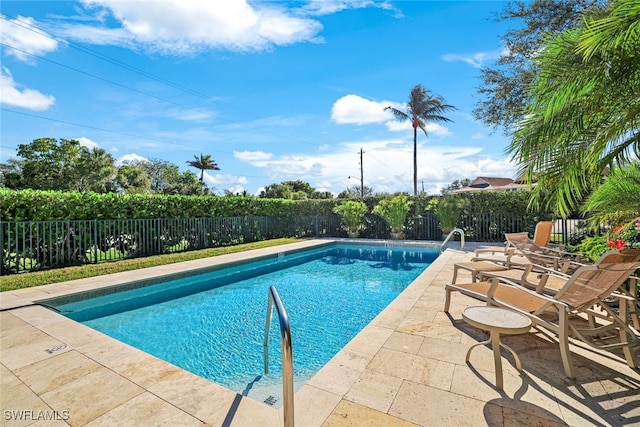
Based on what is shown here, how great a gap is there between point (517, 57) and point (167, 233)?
47.3 feet

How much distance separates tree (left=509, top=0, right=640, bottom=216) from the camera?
9.03 ft

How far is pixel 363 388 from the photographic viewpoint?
8.23 ft

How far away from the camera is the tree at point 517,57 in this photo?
10078 millimetres

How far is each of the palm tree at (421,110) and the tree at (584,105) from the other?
19.3 metres

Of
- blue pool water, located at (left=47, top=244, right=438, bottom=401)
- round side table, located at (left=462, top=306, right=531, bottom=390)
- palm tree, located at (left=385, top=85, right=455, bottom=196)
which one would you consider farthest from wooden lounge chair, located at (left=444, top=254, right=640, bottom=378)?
palm tree, located at (left=385, top=85, right=455, bottom=196)

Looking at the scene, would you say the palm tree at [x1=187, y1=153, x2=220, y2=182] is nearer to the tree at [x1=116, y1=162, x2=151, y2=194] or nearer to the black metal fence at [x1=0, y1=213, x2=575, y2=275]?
the tree at [x1=116, y1=162, x2=151, y2=194]

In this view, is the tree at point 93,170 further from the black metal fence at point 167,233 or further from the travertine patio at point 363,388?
the travertine patio at point 363,388

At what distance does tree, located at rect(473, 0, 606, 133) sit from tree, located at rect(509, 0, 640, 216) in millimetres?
6508

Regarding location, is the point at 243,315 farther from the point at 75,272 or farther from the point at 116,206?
the point at 116,206

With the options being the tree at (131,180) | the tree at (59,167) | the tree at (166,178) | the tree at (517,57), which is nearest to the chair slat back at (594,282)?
the tree at (517,57)

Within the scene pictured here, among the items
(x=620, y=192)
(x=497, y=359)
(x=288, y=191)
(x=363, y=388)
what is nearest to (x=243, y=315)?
(x=363, y=388)

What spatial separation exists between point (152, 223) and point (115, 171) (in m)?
24.4

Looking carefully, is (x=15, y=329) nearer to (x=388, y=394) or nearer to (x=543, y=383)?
(x=388, y=394)

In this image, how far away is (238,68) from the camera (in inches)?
A: 558
